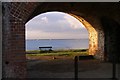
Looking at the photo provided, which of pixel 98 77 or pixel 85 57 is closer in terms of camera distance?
pixel 98 77

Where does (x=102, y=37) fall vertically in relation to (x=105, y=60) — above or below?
above

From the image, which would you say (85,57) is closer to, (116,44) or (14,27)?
(116,44)

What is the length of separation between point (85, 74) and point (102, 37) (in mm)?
5565

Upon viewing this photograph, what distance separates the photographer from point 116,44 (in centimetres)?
1805

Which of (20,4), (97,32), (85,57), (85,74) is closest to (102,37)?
(97,32)

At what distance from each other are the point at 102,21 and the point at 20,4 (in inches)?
386

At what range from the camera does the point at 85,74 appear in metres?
13.5

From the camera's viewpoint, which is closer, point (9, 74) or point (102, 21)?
point (9, 74)

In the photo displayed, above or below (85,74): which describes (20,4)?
above

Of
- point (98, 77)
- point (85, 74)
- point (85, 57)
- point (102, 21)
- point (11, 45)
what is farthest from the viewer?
point (85, 57)

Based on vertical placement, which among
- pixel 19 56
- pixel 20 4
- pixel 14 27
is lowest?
pixel 19 56

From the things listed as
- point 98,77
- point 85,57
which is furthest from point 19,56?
point 85,57

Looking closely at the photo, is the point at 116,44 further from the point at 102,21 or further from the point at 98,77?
the point at 98,77

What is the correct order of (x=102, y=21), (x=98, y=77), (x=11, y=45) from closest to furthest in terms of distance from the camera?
(x=11, y=45) → (x=98, y=77) → (x=102, y=21)
